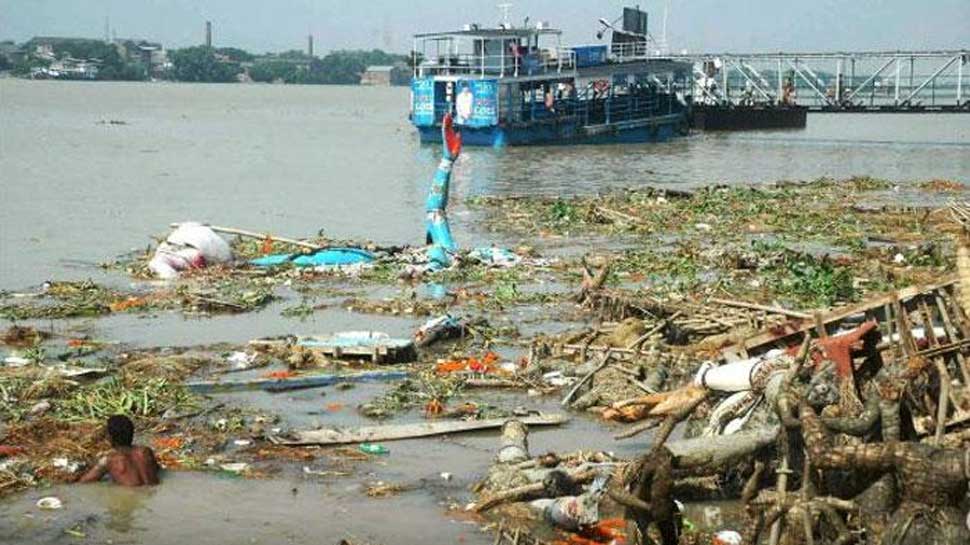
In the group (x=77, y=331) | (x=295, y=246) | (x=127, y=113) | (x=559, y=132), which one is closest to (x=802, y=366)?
(x=77, y=331)

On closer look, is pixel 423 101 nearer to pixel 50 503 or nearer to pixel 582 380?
pixel 582 380

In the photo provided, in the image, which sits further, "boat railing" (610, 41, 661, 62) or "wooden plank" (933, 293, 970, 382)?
"boat railing" (610, 41, 661, 62)

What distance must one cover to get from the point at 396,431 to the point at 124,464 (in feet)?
6.38

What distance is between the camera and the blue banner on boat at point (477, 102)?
4669 cm

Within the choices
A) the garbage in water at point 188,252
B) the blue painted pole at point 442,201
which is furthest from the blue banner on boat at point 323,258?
the blue painted pole at point 442,201

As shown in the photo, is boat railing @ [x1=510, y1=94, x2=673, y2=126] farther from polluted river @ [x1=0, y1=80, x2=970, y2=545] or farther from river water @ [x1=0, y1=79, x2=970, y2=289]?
polluted river @ [x1=0, y1=80, x2=970, y2=545]

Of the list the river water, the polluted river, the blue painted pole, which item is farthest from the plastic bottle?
the river water

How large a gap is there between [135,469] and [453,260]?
9.19 meters

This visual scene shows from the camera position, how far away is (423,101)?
49.0 metres

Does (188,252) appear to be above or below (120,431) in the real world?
below

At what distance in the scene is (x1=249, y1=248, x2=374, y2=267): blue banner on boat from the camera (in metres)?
17.8

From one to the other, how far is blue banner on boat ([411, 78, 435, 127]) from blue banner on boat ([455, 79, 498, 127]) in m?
1.26

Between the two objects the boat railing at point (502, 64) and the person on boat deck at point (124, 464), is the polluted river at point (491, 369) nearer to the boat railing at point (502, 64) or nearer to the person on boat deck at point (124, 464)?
the person on boat deck at point (124, 464)

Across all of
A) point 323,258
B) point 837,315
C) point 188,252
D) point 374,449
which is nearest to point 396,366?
point 374,449
